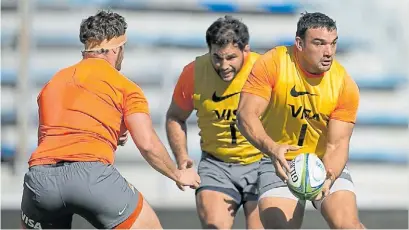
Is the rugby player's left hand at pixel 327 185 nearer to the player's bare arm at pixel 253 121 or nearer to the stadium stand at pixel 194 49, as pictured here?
the player's bare arm at pixel 253 121

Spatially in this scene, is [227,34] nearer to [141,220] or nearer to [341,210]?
[341,210]

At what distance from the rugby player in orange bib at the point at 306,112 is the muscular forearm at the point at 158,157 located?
802mm

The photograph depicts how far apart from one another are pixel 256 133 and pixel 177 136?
3.80ft

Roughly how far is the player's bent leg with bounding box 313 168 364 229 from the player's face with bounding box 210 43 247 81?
3.55ft

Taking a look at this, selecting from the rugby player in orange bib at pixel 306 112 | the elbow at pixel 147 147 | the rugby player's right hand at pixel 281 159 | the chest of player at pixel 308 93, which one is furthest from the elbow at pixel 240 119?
the elbow at pixel 147 147

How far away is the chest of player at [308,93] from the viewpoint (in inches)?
249

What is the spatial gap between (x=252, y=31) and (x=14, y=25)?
2.99 m

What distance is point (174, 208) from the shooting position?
35.5ft

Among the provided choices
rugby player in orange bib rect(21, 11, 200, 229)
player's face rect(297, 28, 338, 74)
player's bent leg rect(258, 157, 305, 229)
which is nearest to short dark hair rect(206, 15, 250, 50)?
player's face rect(297, 28, 338, 74)

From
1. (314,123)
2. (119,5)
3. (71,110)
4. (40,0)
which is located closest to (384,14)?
(119,5)

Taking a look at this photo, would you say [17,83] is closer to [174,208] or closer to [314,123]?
[174,208]

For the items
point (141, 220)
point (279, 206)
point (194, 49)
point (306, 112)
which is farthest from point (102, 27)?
point (194, 49)

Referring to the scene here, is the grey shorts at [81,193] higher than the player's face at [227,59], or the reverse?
the player's face at [227,59]

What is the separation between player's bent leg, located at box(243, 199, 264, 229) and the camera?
6762 millimetres
